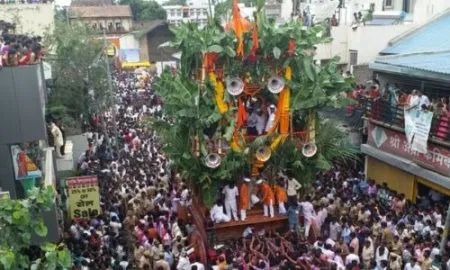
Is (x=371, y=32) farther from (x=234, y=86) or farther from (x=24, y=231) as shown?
(x=24, y=231)

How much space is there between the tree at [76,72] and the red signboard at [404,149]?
10781 mm

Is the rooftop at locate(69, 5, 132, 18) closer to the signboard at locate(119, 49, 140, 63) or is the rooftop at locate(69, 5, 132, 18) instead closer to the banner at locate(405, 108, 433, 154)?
the signboard at locate(119, 49, 140, 63)

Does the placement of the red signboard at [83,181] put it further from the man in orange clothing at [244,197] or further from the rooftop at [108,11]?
A: the rooftop at [108,11]

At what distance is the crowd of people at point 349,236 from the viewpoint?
957 cm

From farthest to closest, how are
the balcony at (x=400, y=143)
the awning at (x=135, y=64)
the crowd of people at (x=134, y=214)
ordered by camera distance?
1. the awning at (x=135, y=64)
2. the balcony at (x=400, y=143)
3. the crowd of people at (x=134, y=214)

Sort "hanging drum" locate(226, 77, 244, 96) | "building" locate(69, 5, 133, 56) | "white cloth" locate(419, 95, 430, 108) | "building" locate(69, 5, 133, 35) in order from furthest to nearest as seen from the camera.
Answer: "building" locate(69, 5, 133, 35)
"building" locate(69, 5, 133, 56)
"white cloth" locate(419, 95, 430, 108)
"hanging drum" locate(226, 77, 244, 96)

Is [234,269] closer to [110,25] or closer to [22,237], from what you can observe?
[22,237]

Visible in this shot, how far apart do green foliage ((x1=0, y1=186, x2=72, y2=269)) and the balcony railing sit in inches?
368

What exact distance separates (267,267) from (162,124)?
16.9ft

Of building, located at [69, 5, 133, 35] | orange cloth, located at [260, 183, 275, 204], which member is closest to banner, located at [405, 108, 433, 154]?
orange cloth, located at [260, 183, 275, 204]

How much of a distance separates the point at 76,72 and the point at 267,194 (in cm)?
1155

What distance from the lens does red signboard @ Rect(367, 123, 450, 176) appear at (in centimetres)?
1270

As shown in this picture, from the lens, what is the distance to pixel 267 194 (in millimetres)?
12117

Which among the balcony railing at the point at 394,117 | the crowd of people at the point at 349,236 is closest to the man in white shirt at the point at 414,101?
the balcony railing at the point at 394,117
